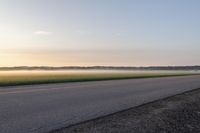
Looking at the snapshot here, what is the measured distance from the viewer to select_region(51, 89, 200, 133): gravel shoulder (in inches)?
314

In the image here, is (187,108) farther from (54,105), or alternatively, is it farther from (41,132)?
(41,132)

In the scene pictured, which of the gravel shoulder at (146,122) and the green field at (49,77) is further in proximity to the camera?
the green field at (49,77)

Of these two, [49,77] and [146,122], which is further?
[49,77]

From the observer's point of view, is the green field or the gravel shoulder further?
the green field

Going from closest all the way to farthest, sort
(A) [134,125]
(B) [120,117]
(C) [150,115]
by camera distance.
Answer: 1. (A) [134,125]
2. (B) [120,117]
3. (C) [150,115]

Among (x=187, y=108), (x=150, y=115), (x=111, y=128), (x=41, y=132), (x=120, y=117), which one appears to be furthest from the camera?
(x=187, y=108)

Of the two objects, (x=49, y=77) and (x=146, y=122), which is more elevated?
(x=49, y=77)

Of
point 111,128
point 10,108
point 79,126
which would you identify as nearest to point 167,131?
point 111,128

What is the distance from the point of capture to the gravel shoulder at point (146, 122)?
26.1 feet

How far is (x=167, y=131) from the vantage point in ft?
27.3

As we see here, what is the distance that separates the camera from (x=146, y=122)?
9.10 m

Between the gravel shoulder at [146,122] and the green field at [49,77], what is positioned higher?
the green field at [49,77]

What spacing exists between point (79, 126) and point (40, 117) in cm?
147

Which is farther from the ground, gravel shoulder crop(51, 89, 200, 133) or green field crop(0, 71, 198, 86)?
green field crop(0, 71, 198, 86)
